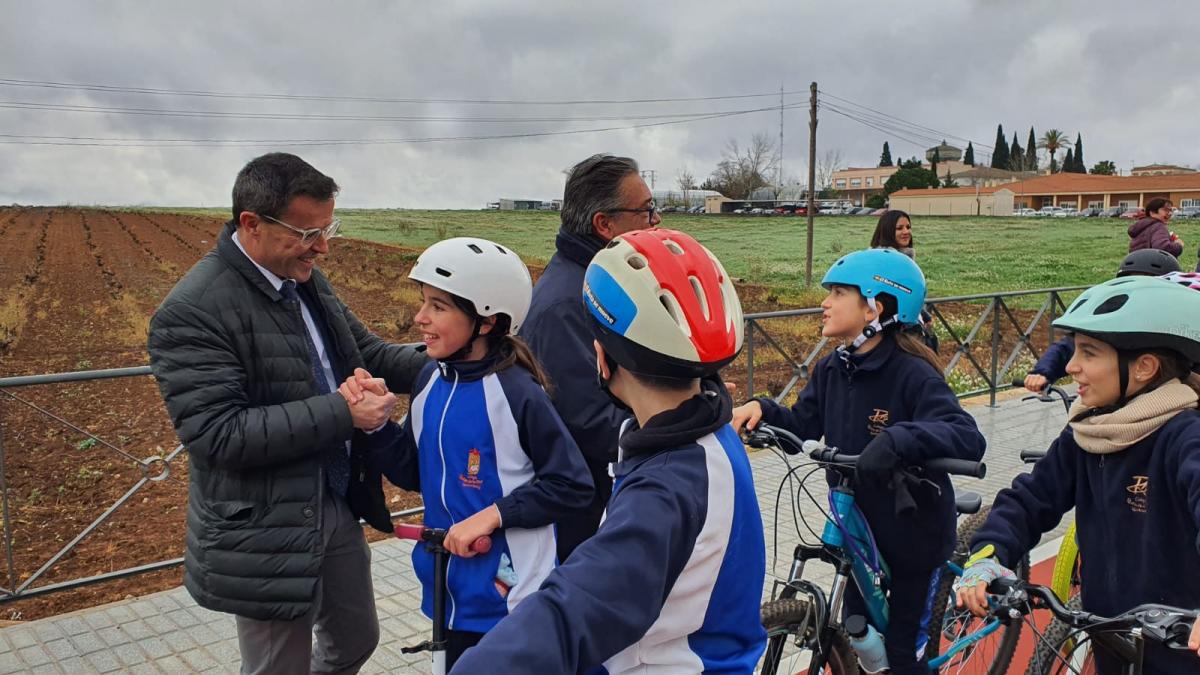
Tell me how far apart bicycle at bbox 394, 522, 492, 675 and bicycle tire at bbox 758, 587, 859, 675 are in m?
1.00

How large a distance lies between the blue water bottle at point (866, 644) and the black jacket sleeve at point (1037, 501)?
1.88 ft

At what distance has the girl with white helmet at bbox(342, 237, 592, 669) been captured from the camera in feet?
8.41

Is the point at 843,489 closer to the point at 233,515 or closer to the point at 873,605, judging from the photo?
the point at 873,605

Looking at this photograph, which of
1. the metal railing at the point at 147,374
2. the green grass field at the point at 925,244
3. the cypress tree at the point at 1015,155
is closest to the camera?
the metal railing at the point at 147,374

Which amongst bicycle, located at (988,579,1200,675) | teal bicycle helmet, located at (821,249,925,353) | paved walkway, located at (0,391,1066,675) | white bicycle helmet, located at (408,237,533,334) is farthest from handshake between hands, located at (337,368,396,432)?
paved walkway, located at (0,391,1066,675)

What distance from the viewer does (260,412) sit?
2520mm

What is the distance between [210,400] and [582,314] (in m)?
1.23

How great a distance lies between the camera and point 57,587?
197 inches

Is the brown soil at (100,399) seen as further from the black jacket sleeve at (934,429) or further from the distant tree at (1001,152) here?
the distant tree at (1001,152)

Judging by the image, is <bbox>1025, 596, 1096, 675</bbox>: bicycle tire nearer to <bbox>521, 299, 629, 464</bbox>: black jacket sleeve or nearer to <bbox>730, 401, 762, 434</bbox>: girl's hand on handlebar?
<bbox>730, 401, 762, 434</bbox>: girl's hand on handlebar

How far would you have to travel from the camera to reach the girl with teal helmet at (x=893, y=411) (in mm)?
3100

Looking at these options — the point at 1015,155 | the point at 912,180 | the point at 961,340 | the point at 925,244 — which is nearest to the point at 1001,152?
the point at 1015,155


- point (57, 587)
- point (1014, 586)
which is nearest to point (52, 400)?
point (57, 587)

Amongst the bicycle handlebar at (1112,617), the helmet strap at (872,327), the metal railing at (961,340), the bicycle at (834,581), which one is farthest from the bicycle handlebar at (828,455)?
the metal railing at (961,340)
